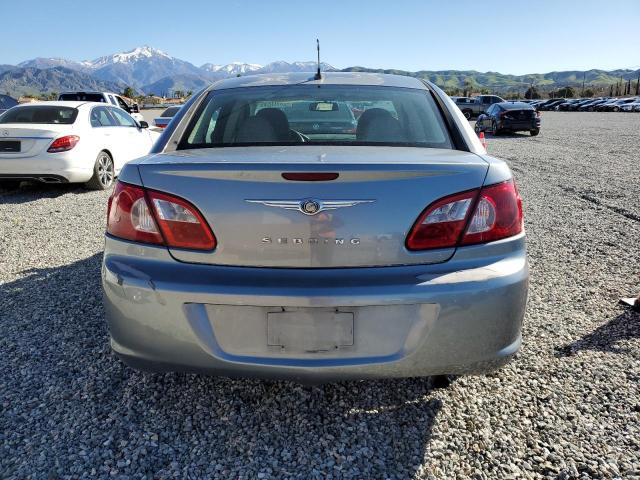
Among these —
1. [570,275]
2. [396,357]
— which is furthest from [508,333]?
[570,275]

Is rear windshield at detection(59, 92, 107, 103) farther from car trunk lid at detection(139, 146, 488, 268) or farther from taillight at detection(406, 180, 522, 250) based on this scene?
taillight at detection(406, 180, 522, 250)

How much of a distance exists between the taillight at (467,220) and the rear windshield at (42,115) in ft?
24.5

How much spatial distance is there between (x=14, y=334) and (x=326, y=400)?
206 centimetres

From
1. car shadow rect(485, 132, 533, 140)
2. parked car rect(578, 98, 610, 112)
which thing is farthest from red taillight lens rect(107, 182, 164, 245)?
parked car rect(578, 98, 610, 112)

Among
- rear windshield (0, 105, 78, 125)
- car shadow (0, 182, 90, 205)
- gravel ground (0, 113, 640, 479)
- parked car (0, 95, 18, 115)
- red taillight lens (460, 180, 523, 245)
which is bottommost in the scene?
gravel ground (0, 113, 640, 479)

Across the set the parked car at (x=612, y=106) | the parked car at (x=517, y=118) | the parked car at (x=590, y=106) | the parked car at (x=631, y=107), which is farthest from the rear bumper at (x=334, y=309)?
Answer: the parked car at (x=590, y=106)

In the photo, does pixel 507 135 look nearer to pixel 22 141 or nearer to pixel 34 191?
pixel 34 191

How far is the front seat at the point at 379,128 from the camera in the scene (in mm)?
2508

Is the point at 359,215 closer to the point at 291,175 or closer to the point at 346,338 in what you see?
the point at 291,175

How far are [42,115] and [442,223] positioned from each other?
317 inches

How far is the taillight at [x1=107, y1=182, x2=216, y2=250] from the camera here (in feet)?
6.22

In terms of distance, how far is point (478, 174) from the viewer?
194 centimetres

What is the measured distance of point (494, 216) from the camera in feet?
6.45

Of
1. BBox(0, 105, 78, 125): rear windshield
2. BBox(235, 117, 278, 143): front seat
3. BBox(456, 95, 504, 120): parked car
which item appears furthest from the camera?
BBox(456, 95, 504, 120): parked car
